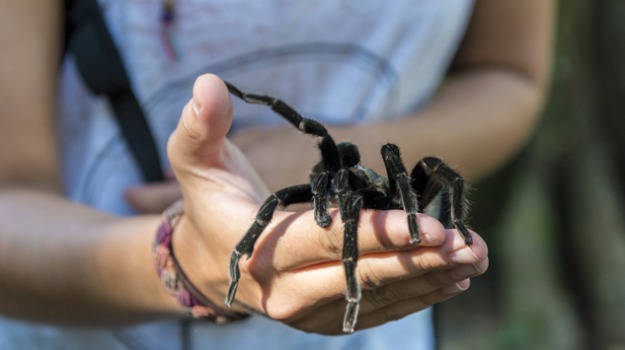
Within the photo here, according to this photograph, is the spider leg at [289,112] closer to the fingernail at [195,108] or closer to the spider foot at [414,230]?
the fingernail at [195,108]

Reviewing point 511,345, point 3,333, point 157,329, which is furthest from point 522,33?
point 511,345

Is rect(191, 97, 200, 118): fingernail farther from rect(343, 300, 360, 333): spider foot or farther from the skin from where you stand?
rect(343, 300, 360, 333): spider foot

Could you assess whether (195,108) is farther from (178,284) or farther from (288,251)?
(178,284)

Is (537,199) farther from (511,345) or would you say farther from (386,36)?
(386,36)

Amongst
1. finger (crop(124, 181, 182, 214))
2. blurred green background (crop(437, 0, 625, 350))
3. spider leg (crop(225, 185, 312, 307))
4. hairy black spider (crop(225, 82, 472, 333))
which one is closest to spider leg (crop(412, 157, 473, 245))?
hairy black spider (crop(225, 82, 472, 333))

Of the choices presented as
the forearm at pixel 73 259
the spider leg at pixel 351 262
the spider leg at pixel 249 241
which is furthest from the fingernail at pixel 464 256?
the forearm at pixel 73 259

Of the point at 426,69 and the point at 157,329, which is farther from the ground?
the point at 426,69
